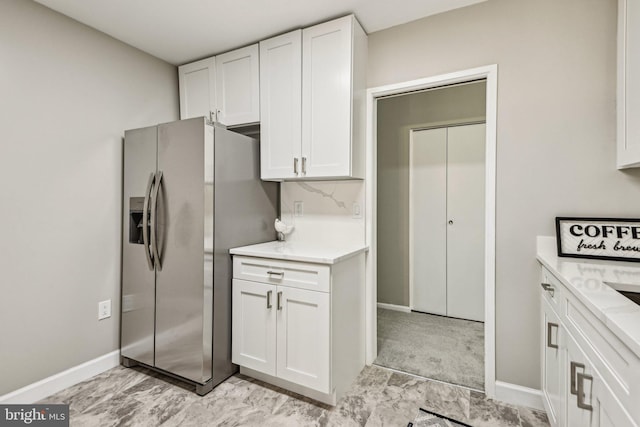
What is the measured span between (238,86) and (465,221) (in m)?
2.55

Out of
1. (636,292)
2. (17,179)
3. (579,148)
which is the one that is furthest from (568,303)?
(17,179)

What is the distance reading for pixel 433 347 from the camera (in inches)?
103

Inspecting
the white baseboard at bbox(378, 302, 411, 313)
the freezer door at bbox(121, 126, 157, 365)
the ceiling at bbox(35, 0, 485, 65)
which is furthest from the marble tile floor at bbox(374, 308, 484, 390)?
the ceiling at bbox(35, 0, 485, 65)

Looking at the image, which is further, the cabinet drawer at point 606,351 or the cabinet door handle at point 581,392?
the cabinet door handle at point 581,392

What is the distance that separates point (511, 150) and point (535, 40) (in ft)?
2.11

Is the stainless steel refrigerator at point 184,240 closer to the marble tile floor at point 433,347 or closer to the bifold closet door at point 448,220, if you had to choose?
the marble tile floor at point 433,347

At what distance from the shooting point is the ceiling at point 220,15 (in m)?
1.96

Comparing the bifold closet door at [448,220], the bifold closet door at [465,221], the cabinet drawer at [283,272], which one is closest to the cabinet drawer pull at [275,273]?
the cabinet drawer at [283,272]

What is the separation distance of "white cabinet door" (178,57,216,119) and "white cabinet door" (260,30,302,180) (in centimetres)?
55

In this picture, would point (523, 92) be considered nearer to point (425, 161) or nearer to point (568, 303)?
point (568, 303)

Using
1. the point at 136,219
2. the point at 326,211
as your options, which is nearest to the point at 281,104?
the point at 326,211

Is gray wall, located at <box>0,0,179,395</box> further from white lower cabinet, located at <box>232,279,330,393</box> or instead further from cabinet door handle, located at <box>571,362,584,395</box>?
cabinet door handle, located at <box>571,362,584,395</box>

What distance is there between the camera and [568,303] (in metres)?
1.20

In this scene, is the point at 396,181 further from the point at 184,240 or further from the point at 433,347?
the point at 184,240
